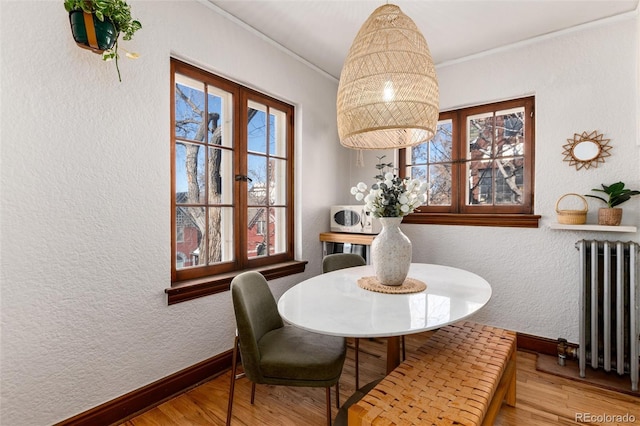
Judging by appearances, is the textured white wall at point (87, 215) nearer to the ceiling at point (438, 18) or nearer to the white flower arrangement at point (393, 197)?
the ceiling at point (438, 18)

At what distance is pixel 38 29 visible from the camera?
4.68 ft

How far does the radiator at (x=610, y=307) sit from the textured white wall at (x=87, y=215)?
8.28 ft

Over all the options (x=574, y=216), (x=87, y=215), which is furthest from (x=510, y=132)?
(x=87, y=215)

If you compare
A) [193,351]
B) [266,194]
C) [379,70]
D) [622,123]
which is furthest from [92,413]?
[622,123]

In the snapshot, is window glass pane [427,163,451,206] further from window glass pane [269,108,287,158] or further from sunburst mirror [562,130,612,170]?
window glass pane [269,108,287,158]

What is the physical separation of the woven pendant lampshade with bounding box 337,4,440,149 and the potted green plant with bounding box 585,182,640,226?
159cm

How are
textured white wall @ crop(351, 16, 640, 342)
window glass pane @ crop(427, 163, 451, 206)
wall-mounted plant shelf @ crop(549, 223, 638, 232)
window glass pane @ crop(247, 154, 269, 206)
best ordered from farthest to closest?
window glass pane @ crop(427, 163, 451, 206), window glass pane @ crop(247, 154, 269, 206), textured white wall @ crop(351, 16, 640, 342), wall-mounted plant shelf @ crop(549, 223, 638, 232)

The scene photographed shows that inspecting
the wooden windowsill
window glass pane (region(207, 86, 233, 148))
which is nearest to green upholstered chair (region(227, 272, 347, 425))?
the wooden windowsill

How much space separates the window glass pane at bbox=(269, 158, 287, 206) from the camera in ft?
8.80

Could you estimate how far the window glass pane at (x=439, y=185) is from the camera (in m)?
2.97

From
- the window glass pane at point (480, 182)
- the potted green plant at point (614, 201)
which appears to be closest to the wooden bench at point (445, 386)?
the potted green plant at point (614, 201)

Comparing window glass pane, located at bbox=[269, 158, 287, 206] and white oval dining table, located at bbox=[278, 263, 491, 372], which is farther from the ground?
window glass pane, located at bbox=[269, 158, 287, 206]

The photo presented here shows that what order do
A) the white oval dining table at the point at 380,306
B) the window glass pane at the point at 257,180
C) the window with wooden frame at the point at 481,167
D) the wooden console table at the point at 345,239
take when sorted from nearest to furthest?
the white oval dining table at the point at 380,306 → the window glass pane at the point at 257,180 → the window with wooden frame at the point at 481,167 → the wooden console table at the point at 345,239

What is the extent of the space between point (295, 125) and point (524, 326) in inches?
100
